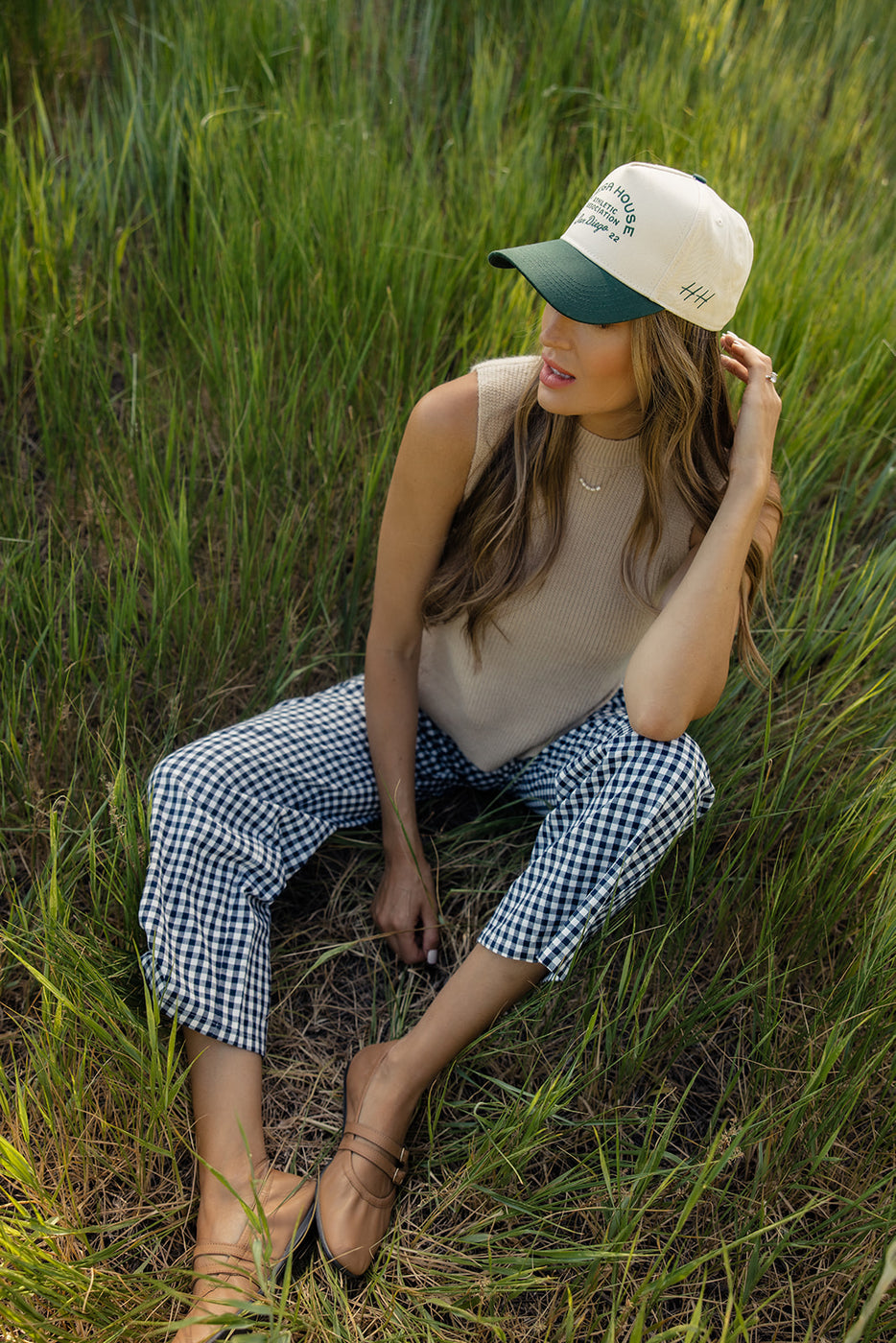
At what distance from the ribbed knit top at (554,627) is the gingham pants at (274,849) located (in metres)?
0.09

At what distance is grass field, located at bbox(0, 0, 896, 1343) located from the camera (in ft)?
4.29

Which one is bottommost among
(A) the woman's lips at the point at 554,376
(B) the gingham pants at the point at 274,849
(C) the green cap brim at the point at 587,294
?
(B) the gingham pants at the point at 274,849

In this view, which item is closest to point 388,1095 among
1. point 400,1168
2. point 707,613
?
point 400,1168

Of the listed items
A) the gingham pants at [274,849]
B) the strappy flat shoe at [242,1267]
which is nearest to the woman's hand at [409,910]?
the gingham pants at [274,849]

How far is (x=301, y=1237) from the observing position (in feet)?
4.24

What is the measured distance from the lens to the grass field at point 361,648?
51.4 inches

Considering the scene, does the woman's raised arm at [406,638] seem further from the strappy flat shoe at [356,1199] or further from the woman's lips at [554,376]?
the strappy flat shoe at [356,1199]

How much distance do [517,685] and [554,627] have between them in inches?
4.6

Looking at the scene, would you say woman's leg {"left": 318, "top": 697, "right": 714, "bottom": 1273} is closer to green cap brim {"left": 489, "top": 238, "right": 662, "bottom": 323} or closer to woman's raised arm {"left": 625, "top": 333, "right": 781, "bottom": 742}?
woman's raised arm {"left": 625, "top": 333, "right": 781, "bottom": 742}

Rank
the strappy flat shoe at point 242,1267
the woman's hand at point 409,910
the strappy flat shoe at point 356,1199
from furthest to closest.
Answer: the woman's hand at point 409,910 < the strappy flat shoe at point 356,1199 < the strappy flat shoe at point 242,1267

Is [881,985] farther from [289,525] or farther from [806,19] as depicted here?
[806,19]

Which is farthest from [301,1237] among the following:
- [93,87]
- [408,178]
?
[93,87]

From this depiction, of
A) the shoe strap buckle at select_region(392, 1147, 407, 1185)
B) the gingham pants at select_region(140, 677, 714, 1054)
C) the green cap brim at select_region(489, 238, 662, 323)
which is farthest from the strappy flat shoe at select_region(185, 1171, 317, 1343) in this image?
the green cap brim at select_region(489, 238, 662, 323)

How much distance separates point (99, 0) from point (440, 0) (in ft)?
3.04
